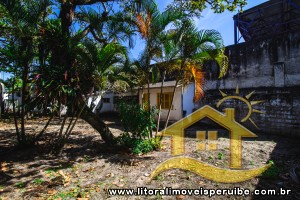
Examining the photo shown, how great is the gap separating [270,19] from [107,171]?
42.6 ft

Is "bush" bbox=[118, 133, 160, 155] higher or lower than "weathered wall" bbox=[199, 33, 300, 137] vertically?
lower

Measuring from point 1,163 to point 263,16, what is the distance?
14607mm

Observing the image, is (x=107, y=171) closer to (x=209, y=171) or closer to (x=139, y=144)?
(x=139, y=144)

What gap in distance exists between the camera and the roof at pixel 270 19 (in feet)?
37.4

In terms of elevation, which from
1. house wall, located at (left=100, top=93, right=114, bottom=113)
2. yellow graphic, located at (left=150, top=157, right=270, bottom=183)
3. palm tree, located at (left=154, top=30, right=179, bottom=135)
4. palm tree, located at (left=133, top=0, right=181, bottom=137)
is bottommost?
yellow graphic, located at (left=150, top=157, right=270, bottom=183)

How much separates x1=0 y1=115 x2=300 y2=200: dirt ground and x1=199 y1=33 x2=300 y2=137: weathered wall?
77.7 inches

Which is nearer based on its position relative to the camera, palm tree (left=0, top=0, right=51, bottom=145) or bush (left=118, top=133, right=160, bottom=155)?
palm tree (left=0, top=0, right=51, bottom=145)

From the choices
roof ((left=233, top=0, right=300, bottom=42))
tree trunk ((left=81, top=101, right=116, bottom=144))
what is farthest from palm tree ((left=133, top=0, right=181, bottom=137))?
roof ((left=233, top=0, right=300, bottom=42))

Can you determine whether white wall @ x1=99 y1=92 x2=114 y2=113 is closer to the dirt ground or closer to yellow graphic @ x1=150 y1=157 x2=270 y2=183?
the dirt ground

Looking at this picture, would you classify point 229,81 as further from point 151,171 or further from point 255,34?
point 151,171

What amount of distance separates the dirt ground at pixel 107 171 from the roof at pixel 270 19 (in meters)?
7.87

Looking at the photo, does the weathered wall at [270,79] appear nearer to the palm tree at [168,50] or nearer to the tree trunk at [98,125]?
the palm tree at [168,50]

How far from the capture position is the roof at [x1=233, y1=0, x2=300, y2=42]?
→ 37.4ft

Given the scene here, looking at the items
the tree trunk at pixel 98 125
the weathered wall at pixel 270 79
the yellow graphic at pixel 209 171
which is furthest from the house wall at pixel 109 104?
the yellow graphic at pixel 209 171
